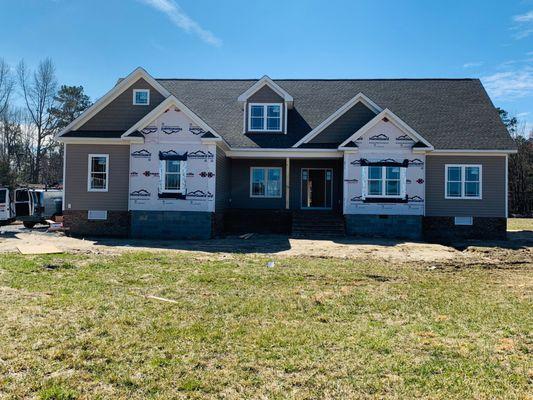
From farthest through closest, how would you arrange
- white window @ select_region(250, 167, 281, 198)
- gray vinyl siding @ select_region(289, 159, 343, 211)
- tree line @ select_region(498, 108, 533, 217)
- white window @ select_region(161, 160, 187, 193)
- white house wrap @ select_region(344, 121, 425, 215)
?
tree line @ select_region(498, 108, 533, 217)
white window @ select_region(250, 167, 281, 198)
gray vinyl siding @ select_region(289, 159, 343, 211)
white house wrap @ select_region(344, 121, 425, 215)
white window @ select_region(161, 160, 187, 193)

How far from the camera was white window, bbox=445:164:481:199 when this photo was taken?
60.6 ft

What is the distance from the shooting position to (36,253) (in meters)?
11.8

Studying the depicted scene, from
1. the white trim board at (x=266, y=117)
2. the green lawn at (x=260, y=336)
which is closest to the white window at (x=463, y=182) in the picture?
the white trim board at (x=266, y=117)

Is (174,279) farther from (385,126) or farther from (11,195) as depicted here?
(11,195)

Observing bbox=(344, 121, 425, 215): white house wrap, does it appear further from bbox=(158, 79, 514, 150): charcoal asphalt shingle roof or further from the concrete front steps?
bbox=(158, 79, 514, 150): charcoal asphalt shingle roof

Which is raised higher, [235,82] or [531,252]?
[235,82]

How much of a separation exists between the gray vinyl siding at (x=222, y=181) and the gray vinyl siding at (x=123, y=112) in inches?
145

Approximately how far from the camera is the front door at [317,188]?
20.8 meters

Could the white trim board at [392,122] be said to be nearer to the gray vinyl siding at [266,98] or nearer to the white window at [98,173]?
the gray vinyl siding at [266,98]

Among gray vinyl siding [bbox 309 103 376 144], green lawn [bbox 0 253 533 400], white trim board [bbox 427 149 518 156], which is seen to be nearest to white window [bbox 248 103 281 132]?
gray vinyl siding [bbox 309 103 376 144]

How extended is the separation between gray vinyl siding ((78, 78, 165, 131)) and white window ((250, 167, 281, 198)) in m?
5.62

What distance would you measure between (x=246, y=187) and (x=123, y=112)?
652cm

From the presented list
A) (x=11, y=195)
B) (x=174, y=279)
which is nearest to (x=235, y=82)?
(x=11, y=195)

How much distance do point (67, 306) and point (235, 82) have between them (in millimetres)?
20629
